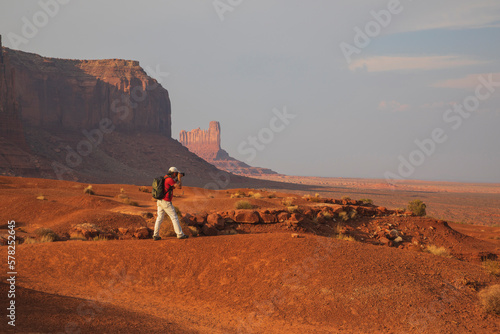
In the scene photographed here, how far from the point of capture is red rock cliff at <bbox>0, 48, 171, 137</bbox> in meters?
86.2

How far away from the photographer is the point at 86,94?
314 feet

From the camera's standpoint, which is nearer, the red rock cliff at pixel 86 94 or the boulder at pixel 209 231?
the boulder at pixel 209 231

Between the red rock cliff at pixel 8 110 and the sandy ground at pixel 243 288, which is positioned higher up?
the red rock cliff at pixel 8 110

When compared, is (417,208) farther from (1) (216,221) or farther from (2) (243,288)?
(2) (243,288)

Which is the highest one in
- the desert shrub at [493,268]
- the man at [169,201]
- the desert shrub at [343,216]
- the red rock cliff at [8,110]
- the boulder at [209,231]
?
the red rock cliff at [8,110]

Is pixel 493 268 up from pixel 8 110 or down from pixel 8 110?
down

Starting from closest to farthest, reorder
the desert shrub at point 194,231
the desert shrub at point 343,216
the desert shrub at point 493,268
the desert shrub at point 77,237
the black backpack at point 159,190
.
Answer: the desert shrub at point 493,268 < the black backpack at point 159,190 < the desert shrub at point 194,231 < the desert shrub at point 77,237 < the desert shrub at point 343,216

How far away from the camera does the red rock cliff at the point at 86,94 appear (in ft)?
283

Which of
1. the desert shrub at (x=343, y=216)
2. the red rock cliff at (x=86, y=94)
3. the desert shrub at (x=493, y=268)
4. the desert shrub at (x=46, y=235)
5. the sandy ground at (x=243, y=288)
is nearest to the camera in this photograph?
Result: the sandy ground at (x=243, y=288)

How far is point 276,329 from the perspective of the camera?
780 centimetres

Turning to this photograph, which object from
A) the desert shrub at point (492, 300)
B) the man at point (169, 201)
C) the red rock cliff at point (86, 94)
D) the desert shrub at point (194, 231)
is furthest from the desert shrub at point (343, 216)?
the red rock cliff at point (86, 94)

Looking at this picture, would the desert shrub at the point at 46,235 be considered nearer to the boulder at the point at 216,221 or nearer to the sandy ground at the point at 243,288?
the sandy ground at the point at 243,288

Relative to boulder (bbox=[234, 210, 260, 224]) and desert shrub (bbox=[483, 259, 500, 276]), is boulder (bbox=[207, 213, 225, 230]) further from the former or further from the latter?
desert shrub (bbox=[483, 259, 500, 276])

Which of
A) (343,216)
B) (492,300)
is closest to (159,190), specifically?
(492,300)
